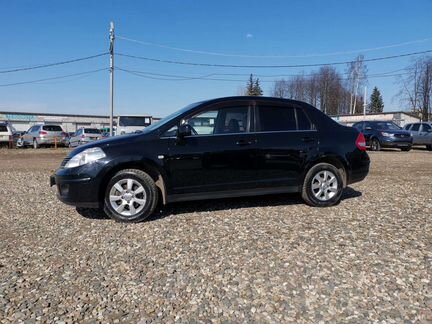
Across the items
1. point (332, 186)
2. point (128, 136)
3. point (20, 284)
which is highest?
point (128, 136)

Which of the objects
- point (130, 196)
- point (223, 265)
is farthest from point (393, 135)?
point (223, 265)

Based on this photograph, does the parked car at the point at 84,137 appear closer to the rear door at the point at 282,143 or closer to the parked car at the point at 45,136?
the parked car at the point at 45,136

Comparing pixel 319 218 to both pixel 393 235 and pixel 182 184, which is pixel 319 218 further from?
pixel 182 184

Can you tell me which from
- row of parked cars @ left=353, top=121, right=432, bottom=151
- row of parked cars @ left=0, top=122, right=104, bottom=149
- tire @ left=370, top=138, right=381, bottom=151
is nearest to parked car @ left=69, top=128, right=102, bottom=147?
row of parked cars @ left=0, top=122, right=104, bottom=149

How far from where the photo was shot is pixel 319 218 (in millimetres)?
5531

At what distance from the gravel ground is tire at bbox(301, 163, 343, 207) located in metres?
0.23

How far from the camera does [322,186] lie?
625 cm

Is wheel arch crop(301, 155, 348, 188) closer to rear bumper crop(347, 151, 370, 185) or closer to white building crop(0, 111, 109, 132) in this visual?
rear bumper crop(347, 151, 370, 185)

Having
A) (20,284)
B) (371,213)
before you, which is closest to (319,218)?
(371,213)

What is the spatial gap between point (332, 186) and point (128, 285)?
12.7ft

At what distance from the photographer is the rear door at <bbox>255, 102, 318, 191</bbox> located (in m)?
5.94

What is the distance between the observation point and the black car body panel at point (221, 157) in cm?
539

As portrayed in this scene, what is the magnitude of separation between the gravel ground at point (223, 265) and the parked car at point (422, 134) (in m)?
18.2

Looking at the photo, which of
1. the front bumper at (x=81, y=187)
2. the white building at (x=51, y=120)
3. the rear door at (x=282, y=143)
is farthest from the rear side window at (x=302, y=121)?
the white building at (x=51, y=120)
